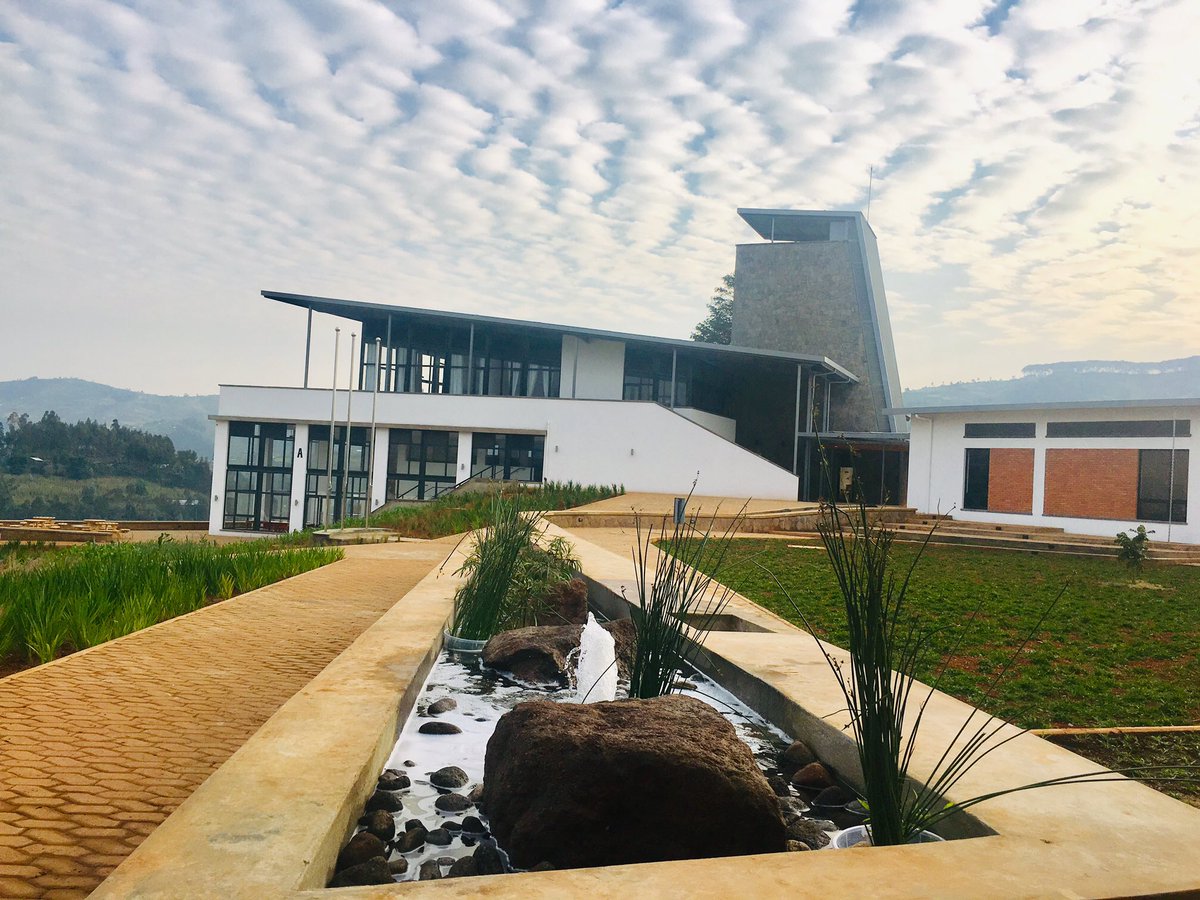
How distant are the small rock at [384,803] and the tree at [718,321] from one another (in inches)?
1756

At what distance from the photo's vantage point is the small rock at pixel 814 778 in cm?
292

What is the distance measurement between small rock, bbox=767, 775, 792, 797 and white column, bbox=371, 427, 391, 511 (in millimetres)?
24138

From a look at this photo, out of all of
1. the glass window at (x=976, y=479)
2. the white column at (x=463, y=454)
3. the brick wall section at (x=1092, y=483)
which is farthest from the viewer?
the white column at (x=463, y=454)

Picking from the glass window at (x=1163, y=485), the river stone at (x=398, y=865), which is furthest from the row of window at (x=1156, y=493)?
the river stone at (x=398, y=865)

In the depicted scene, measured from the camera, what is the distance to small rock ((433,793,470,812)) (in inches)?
107

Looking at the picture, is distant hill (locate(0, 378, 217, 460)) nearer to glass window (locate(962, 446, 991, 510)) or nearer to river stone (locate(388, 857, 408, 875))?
glass window (locate(962, 446, 991, 510))

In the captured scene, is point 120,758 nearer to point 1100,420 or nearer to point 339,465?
point 1100,420

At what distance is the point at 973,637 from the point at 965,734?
140 inches

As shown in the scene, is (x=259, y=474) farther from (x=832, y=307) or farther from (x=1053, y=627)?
(x=1053, y=627)

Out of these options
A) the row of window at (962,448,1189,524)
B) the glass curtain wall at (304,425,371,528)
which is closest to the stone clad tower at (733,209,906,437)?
the row of window at (962,448,1189,524)

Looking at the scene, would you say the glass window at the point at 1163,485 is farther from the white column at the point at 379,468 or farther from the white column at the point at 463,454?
the white column at the point at 379,468

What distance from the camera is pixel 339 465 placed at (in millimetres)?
26906

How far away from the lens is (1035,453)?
1933cm

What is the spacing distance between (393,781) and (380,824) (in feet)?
1.42
